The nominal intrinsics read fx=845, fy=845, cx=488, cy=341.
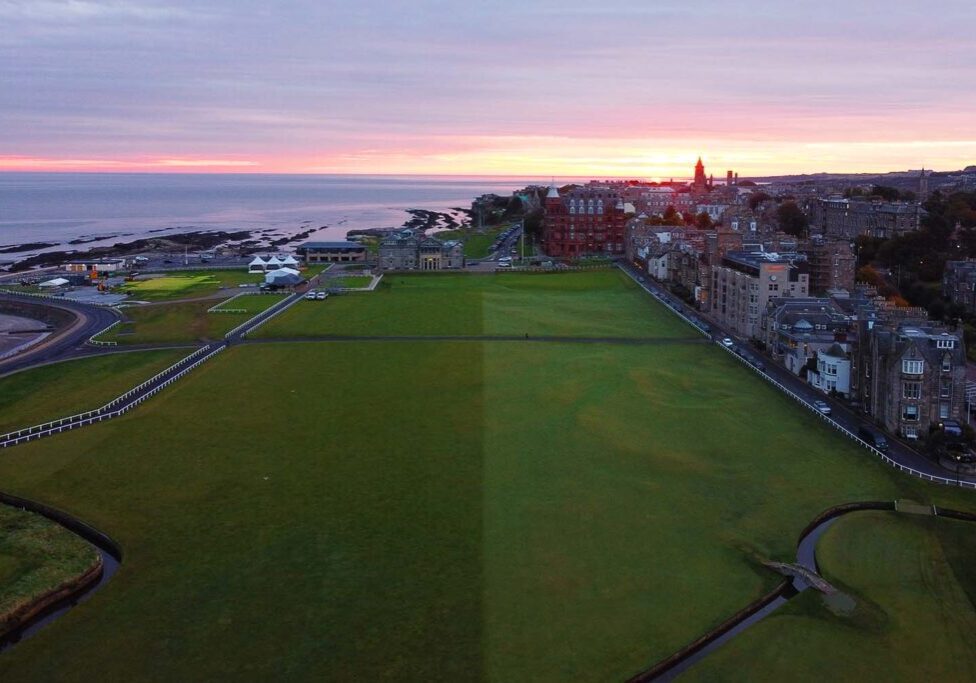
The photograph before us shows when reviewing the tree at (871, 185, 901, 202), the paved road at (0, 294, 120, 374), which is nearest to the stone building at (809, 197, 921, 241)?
the tree at (871, 185, 901, 202)

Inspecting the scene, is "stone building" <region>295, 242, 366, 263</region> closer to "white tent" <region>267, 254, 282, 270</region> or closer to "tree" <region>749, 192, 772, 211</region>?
"white tent" <region>267, 254, 282, 270</region>

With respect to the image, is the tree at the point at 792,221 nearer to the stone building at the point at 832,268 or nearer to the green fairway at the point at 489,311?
the green fairway at the point at 489,311

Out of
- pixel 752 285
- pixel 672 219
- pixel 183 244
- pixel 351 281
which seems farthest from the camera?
pixel 672 219

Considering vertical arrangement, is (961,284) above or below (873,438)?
above

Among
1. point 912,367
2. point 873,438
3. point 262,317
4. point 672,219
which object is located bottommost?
point 873,438

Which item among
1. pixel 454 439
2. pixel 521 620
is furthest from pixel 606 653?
pixel 454 439

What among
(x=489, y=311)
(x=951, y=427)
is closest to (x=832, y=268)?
(x=489, y=311)

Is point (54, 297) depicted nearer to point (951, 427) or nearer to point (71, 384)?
point (71, 384)

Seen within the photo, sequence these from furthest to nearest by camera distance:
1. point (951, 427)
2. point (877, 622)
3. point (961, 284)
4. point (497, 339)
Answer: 1. point (961, 284)
2. point (497, 339)
3. point (951, 427)
4. point (877, 622)

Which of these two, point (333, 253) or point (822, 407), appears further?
point (333, 253)
